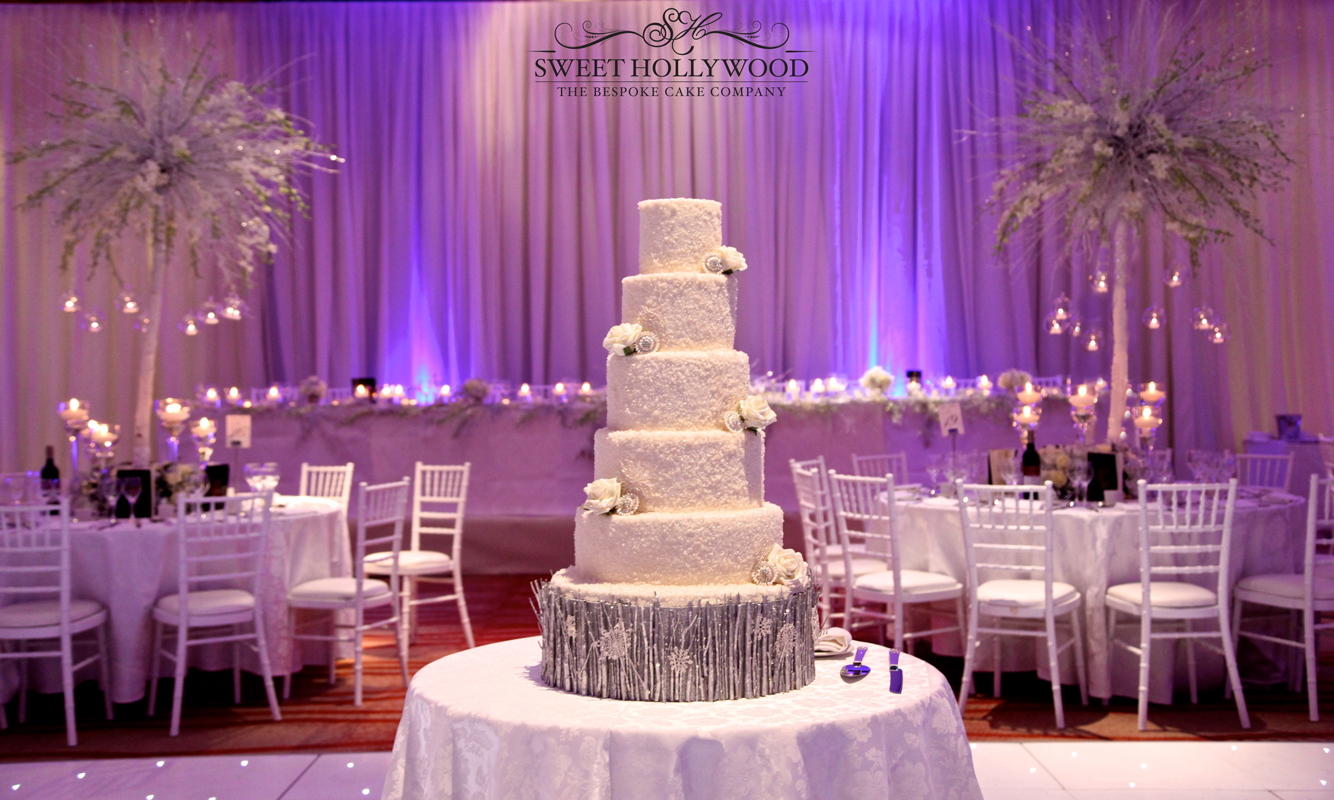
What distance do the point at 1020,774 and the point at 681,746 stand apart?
2115mm

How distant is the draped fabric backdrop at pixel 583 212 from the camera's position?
9.59m

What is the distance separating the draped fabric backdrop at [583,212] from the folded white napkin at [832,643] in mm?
6906

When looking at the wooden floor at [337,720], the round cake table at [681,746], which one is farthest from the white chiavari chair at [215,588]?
the round cake table at [681,746]

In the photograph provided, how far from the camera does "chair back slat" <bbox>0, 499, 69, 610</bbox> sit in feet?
13.9

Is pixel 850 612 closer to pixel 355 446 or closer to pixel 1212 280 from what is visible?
pixel 355 446

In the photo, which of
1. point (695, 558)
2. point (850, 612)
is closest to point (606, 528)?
point (695, 558)

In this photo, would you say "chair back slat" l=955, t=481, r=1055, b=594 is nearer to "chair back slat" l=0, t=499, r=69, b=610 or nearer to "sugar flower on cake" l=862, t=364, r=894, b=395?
"sugar flower on cake" l=862, t=364, r=894, b=395

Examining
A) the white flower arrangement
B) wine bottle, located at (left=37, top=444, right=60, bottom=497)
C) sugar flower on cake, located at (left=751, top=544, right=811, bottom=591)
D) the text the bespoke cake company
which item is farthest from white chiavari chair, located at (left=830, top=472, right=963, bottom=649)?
the text the bespoke cake company

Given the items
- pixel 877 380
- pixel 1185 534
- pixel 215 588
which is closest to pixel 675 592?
pixel 1185 534

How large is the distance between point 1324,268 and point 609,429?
29.5 ft

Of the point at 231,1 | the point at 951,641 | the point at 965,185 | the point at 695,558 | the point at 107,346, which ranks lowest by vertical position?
the point at 951,641

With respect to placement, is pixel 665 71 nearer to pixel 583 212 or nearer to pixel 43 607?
pixel 583 212

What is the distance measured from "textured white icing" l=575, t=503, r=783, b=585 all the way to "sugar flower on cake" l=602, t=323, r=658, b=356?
383mm

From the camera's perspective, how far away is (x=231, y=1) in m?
9.74
